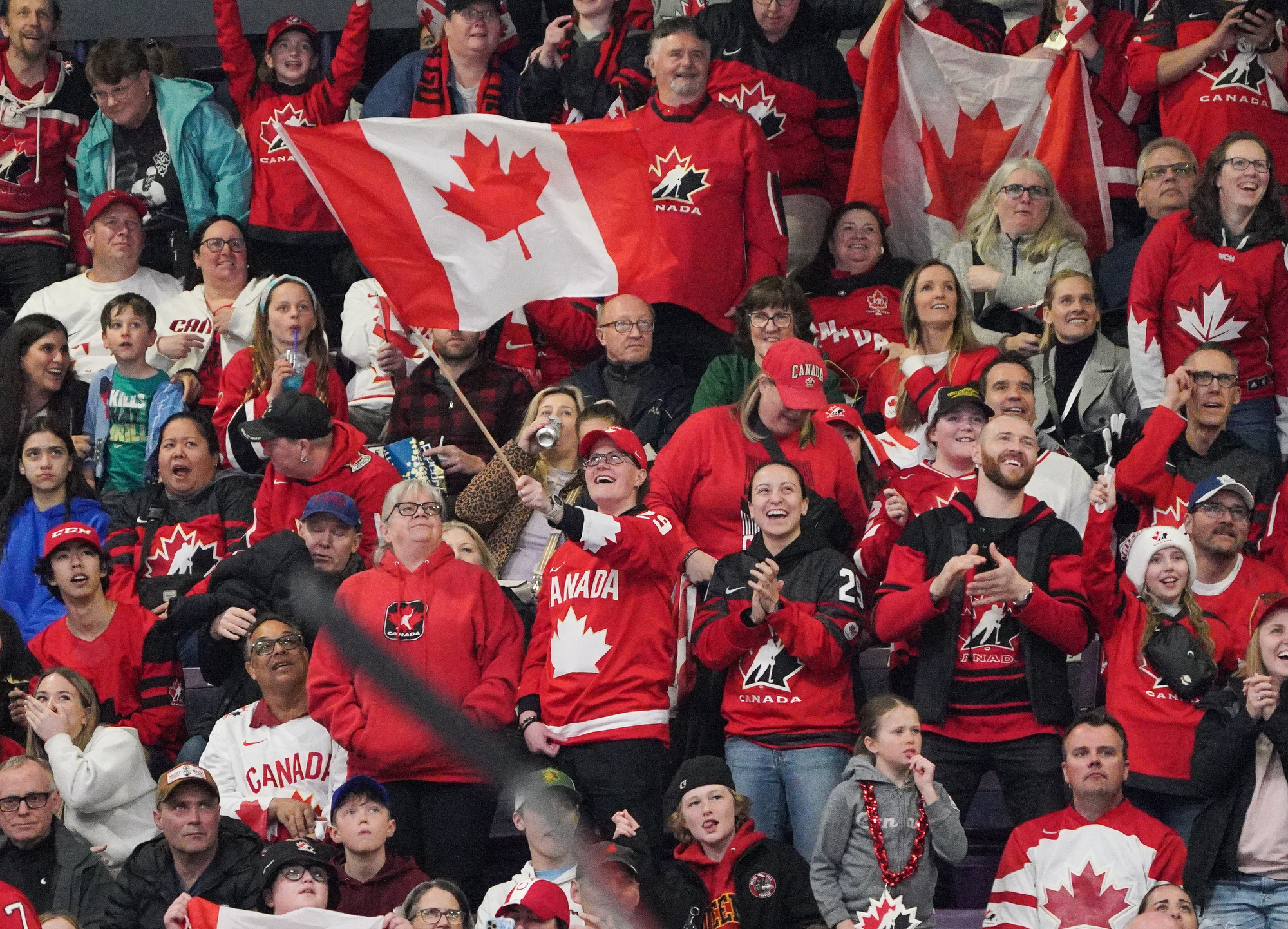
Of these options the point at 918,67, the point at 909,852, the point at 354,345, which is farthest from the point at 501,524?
the point at 918,67

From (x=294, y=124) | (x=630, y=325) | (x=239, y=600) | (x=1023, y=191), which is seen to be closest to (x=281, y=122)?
(x=294, y=124)

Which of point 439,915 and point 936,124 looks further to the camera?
point 936,124

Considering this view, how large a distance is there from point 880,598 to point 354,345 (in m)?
3.08

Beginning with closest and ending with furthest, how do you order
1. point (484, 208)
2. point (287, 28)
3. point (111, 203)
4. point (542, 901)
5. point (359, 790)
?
point (542, 901) → point (359, 790) → point (484, 208) → point (111, 203) → point (287, 28)

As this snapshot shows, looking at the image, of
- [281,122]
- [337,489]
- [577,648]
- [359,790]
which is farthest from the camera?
[281,122]

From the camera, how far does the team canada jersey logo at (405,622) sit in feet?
22.5

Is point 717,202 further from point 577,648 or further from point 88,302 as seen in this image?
point 88,302

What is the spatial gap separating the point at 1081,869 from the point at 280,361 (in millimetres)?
3634

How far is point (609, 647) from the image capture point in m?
6.81

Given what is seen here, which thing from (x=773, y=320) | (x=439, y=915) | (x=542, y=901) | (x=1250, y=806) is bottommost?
(x=439, y=915)

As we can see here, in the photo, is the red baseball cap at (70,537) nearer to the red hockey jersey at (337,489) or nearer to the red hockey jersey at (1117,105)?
the red hockey jersey at (337,489)

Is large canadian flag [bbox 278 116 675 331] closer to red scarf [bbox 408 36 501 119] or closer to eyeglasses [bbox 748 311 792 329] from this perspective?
eyeglasses [bbox 748 311 792 329]

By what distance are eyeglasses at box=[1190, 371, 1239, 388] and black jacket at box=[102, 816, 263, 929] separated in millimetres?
3596

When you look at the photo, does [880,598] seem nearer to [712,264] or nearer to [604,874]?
[604,874]
